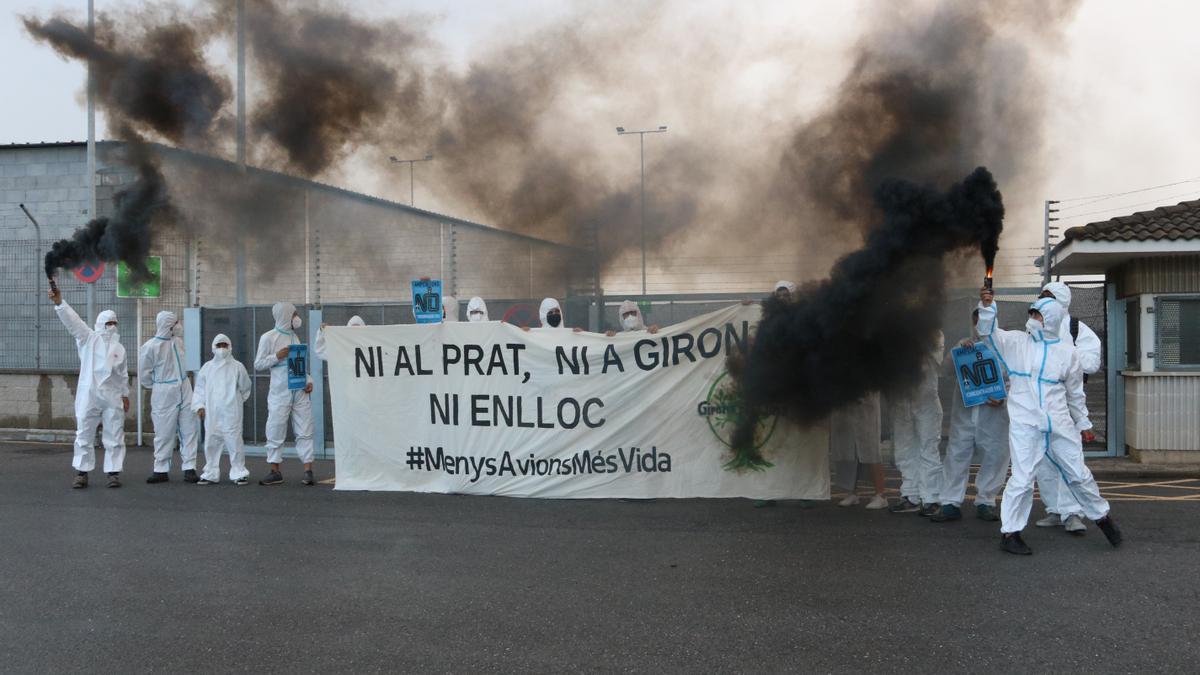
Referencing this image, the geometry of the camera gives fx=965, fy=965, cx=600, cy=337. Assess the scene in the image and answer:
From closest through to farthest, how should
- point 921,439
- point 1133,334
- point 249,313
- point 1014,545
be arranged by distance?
point 1014,545 < point 921,439 < point 1133,334 < point 249,313

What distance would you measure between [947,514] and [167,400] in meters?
7.99

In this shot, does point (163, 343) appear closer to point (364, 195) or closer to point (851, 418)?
point (364, 195)

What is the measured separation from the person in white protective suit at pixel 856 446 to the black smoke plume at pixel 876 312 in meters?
0.43

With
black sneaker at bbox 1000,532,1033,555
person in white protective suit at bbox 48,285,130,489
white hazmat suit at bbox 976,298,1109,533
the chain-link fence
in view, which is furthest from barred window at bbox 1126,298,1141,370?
person in white protective suit at bbox 48,285,130,489

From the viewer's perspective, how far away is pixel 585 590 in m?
5.59

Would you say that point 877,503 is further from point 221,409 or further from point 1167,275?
point 221,409

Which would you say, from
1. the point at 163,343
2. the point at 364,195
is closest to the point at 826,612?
the point at 163,343

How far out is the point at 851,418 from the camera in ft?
26.7

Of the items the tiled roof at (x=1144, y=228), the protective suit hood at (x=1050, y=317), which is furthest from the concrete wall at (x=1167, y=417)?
the protective suit hood at (x=1050, y=317)

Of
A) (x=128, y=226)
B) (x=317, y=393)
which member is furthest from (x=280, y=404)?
(x=128, y=226)

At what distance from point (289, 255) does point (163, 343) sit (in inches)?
102

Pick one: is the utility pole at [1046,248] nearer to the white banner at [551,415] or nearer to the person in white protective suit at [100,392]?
the white banner at [551,415]

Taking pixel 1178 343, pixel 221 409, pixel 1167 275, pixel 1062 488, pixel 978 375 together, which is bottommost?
pixel 1062 488

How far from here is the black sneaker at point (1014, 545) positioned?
6.36 meters
